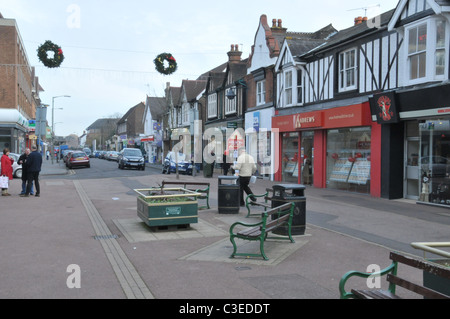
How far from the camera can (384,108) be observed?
51.8 ft

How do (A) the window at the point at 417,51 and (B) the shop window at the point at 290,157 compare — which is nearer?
(A) the window at the point at 417,51

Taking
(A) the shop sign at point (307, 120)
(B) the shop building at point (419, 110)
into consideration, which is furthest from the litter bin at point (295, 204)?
(A) the shop sign at point (307, 120)

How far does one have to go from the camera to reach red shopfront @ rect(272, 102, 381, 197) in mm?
17000

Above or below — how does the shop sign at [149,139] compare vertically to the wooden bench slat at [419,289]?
above

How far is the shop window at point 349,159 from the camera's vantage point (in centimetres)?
1767

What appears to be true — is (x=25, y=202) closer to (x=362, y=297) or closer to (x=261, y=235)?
(x=261, y=235)

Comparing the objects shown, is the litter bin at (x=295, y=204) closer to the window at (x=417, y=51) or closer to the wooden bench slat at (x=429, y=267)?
the wooden bench slat at (x=429, y=267)

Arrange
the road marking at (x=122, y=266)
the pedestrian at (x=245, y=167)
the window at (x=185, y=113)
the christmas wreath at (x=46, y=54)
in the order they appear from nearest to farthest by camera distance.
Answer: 1. the road marking at (x=122, y=266)
2. the pedestrian at (x=245, y=167)
3. the christmas wreath at (x=46, y=54)
4. the window at (x=185, y=113)

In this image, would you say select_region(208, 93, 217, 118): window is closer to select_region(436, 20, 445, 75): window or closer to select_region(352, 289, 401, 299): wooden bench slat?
select_region(436, 20, 445, 75): window

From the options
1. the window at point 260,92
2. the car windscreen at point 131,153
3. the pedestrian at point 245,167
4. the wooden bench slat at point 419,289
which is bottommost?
the wooden bench slat at point 419,289

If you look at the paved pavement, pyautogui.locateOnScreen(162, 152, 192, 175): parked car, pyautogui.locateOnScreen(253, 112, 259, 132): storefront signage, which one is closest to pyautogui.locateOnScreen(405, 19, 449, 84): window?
the paved pavement

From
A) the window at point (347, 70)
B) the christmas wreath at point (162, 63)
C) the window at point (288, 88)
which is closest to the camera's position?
the christmas wreath at point (162, 63)

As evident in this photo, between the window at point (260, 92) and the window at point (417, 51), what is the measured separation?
12.7 metres

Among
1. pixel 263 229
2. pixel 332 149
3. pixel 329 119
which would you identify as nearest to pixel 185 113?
pixel 332 149
